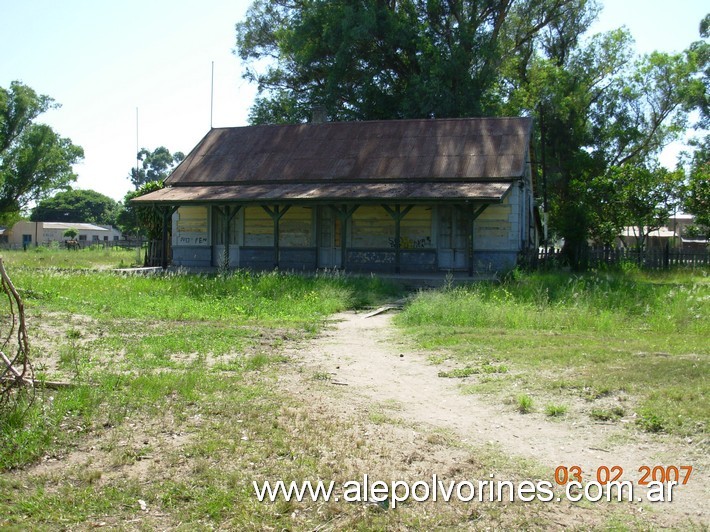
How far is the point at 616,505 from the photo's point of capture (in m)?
4.68

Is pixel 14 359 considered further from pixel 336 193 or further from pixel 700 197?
pixel 700 197

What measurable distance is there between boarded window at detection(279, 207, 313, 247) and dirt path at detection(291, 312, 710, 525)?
15949mm

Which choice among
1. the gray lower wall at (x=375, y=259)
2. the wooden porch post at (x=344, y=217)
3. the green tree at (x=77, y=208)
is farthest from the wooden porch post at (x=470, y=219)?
the green tree at (x=77, y=208)

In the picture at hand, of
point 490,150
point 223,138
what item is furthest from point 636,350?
point 223,138

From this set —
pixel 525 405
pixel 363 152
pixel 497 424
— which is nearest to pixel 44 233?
pixel 363 152

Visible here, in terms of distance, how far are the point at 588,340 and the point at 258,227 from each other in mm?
17810

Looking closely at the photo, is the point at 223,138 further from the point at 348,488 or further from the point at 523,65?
the point at 348,488

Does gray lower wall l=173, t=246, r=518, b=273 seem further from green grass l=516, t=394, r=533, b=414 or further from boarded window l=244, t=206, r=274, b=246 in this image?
green grass l=516, t=394, r=533, b=414

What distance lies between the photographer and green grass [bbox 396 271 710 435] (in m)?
6.97

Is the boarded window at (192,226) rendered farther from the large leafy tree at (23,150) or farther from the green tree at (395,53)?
the large leafy tree at (23,150)

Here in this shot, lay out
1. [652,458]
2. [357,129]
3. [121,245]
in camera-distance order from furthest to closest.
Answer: [121,245] < [357,129] < [652,458]

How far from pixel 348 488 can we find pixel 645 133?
38876 millimetres

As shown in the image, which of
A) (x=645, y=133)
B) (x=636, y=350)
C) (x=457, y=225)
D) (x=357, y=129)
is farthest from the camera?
(x=645, y=133)
